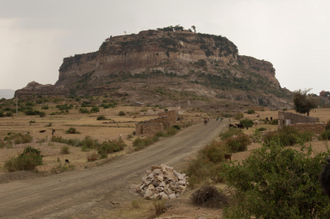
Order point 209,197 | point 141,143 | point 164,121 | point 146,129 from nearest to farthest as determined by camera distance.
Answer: point 209,197 → point 141,143 → point 146,129 → point 164,121

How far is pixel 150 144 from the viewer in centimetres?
2153

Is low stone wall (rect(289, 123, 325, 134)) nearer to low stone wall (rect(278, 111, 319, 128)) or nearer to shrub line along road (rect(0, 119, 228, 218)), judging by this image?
low stone wall (rect(278, 111, 319, 128))

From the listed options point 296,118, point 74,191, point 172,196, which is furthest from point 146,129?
point 172,196

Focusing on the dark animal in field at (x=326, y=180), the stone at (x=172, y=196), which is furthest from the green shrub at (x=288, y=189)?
the stone at (x=172, y=196)

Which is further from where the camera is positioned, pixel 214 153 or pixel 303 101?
pixel 303 101

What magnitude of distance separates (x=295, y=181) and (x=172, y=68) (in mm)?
110327

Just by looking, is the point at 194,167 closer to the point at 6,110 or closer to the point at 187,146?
the point at 187,146

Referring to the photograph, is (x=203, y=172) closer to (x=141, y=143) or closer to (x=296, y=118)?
(x=141, y=143)

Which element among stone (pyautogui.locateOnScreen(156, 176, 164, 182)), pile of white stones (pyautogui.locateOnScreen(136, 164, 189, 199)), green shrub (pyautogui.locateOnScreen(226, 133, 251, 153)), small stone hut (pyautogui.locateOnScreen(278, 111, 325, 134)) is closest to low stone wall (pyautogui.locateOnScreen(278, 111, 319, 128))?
small stone hut (pyautogui.locateOnScreen(278, 111, 325, 134))

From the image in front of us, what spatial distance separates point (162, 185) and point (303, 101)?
105 ft

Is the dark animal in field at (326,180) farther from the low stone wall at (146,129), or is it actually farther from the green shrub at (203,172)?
the low stone wall at (146,129)

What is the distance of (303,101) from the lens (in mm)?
34781

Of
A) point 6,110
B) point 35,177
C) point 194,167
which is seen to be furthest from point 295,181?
point 6,110

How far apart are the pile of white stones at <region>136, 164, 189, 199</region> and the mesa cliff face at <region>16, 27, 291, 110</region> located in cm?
6560
